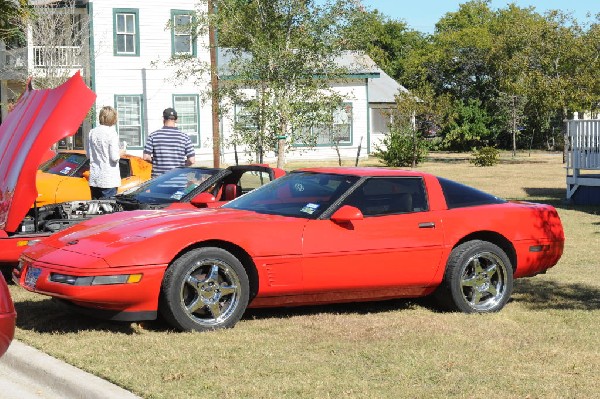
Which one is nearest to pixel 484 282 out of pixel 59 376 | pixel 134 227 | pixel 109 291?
pixel 134 227

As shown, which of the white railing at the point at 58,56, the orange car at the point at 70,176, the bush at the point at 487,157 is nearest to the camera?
the orange car at the point at 70,176

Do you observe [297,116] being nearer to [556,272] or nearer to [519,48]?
[556,272]

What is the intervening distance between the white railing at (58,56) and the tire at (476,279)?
90.7 ft

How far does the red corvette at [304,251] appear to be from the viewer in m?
7.34

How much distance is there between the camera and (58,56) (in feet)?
114

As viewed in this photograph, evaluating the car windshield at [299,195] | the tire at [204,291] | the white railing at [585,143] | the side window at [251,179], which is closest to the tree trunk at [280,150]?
the white railing at [585,143]

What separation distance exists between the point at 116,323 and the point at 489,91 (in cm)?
5404

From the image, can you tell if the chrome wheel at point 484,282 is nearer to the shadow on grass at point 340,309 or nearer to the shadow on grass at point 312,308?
the shadow on grass at point 312,308

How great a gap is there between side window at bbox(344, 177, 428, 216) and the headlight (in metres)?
1.97

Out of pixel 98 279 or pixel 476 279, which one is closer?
pixel 98 279

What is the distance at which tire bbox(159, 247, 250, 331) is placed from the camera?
24.2 ft

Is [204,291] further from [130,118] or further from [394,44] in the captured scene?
[394,44]

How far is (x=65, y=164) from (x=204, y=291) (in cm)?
796

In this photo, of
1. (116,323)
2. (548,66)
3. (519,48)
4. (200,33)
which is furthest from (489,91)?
(116,323)
